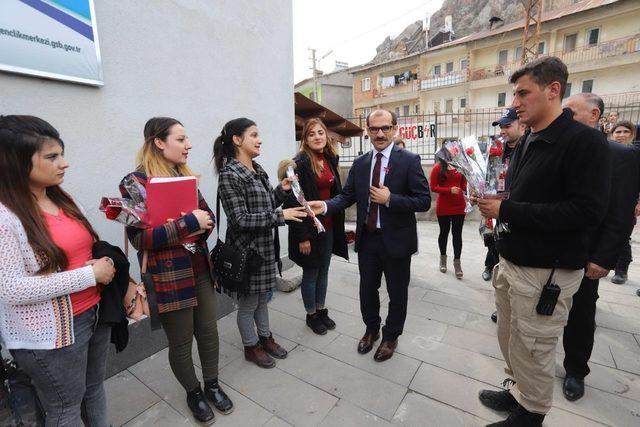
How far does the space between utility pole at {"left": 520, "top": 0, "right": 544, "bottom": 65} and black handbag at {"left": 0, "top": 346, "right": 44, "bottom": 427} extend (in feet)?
82.9

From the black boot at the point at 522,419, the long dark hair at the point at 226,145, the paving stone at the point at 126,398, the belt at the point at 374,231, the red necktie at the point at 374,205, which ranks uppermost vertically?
the long dark hair at the point at 226,145

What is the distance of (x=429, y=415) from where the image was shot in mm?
2090

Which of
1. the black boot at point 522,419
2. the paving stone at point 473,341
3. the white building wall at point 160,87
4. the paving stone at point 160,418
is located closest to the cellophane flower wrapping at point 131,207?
the white building wall at point 160,87

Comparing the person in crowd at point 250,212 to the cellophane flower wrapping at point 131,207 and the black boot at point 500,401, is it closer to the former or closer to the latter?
the cellophane flower wrapping at point 131,207

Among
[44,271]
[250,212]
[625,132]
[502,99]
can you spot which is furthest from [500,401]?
[502,99]

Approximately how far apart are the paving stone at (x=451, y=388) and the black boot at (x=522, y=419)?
160 millimetres

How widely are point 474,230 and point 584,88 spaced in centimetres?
2058

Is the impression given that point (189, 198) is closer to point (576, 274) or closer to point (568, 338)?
point (576, 274)

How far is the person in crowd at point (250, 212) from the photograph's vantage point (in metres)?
2.30

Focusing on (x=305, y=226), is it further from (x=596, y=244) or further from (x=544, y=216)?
(x=596, y=244)

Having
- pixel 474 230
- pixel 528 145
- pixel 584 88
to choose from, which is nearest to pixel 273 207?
pixel 528 145

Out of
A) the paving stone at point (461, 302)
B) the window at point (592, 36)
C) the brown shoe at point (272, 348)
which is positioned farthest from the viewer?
the window at point (592, 36)

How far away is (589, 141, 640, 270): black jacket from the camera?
207 cm

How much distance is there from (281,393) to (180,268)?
1197mm
